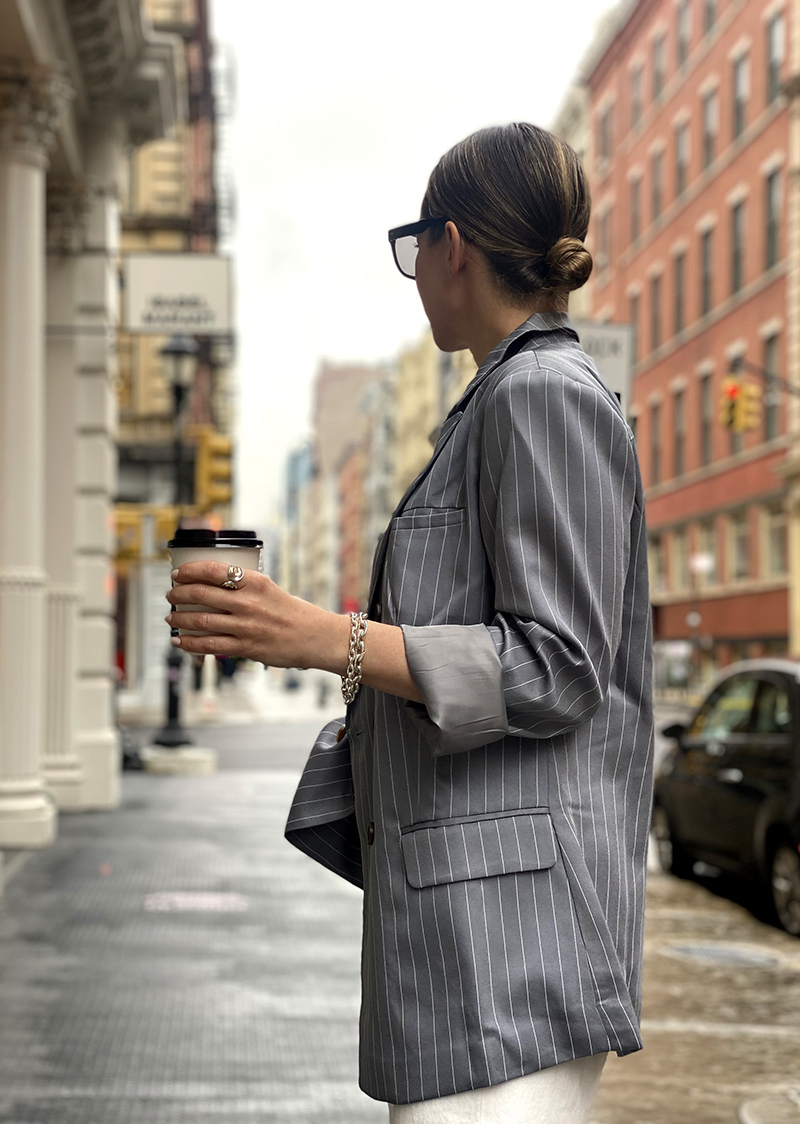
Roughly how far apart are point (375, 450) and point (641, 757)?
137571 mm

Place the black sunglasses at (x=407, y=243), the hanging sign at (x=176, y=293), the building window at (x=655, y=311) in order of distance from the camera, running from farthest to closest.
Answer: the building window at (x=655, y=311) < the hanging sign at (x=176, y=293) < the black sunglasses at (x=407, y=243)

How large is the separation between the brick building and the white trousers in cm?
3476

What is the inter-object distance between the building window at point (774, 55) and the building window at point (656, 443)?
12607 millimetres

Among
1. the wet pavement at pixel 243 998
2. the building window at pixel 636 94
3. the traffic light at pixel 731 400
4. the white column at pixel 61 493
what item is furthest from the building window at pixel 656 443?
the wet pavement at pixel 243 998

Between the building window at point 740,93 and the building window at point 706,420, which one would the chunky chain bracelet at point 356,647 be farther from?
the building window at point 706,420

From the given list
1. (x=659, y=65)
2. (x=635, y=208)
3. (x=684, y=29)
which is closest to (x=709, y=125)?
(x=684, y=29)

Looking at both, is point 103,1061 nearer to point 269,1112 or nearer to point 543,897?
point 269,1112

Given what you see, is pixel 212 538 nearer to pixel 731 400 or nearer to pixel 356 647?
pixel 356 647

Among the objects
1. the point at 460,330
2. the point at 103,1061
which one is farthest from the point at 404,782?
the point at 103,1061

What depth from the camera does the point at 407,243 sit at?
6.98ft

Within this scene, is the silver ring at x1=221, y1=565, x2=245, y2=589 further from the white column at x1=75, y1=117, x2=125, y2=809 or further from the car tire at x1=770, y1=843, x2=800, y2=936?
the white column at x1=75, y1=117, x2=125, y2=809

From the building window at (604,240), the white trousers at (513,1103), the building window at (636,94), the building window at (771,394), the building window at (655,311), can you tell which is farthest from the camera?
the building window at (604,240)

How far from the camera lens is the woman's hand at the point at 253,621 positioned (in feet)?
5.65

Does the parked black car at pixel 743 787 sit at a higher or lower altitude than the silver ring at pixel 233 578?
lower
